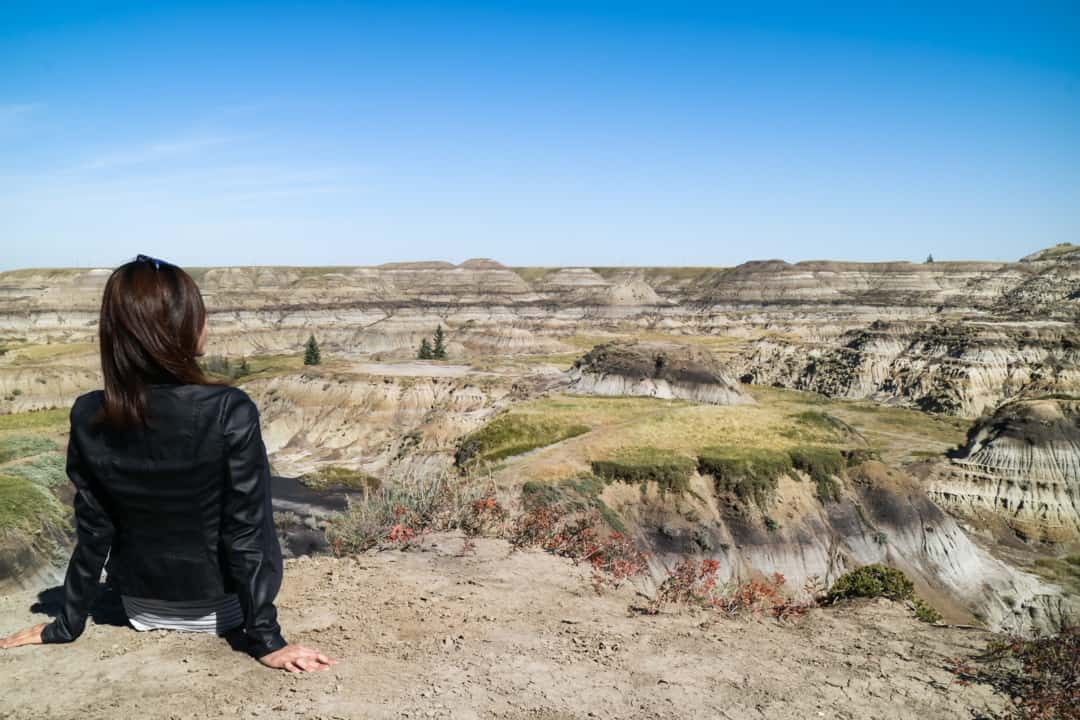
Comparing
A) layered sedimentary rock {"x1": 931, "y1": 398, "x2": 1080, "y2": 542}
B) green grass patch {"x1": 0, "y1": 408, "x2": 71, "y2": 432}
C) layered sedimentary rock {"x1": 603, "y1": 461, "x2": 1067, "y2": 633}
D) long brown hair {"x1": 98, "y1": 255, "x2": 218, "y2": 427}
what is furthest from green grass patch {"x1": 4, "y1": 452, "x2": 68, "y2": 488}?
layered sedimentary rock {"x1": 931, "y1": 398, "x2": 1080, "y2": 542}

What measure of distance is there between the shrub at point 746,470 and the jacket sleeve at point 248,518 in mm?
25586

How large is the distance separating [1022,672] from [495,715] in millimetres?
5560

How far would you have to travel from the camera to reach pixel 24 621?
698 centimetres

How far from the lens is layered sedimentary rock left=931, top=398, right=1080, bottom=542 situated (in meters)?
39.7

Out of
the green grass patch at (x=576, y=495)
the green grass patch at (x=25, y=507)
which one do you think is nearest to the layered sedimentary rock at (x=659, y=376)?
the green grass patch at (x=576, y=495)

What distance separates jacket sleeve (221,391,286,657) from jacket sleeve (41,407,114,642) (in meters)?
0.93

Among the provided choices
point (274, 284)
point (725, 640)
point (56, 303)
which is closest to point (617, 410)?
point (725, 640)

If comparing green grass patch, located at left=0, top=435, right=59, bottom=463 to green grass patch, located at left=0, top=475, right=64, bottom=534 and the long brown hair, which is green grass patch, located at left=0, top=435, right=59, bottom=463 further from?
the long brown hair

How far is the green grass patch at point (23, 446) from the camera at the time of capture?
37938 mm

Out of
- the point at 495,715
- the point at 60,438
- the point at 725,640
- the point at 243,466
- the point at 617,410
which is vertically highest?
the point at 243,466

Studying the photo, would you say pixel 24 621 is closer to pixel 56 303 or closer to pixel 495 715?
pixel 495 715

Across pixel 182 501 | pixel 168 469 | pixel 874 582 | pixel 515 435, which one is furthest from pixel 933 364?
pixel 168 469

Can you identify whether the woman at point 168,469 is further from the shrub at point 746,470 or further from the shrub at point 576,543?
the shrub at point 746,470

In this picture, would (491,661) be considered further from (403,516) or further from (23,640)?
(403,516)
